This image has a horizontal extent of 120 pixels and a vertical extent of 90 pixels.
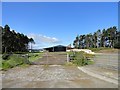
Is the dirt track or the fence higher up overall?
the fence

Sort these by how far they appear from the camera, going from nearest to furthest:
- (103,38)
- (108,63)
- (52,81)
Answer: (52,81), (108,63), (103,38)

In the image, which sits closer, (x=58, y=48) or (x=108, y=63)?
(x=108, y=63)

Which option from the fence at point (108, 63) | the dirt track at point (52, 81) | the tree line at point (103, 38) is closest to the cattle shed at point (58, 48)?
the tree line at point (103, 38)

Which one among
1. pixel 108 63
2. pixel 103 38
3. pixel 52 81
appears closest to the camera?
pixel 52 81

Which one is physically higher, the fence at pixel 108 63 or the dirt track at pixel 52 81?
the fence at pixel 108 63

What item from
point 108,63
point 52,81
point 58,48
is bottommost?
point 52,81

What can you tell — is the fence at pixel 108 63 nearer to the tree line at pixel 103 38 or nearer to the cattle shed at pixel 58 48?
the tree line at pixel 103 38

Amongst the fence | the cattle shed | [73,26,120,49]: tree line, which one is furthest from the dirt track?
the cattle shed

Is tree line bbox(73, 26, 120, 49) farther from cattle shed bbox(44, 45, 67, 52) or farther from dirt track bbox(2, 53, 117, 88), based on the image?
dirt track bbox(2, 53, 117, 88)

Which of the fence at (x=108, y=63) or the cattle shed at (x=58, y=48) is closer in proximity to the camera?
the fence at (x=108, y=63)

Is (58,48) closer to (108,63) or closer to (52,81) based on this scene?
(108,63)

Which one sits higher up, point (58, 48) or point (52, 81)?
point (58, 48)

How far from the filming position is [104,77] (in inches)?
554

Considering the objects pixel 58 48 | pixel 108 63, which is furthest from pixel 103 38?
pixel 108 63
